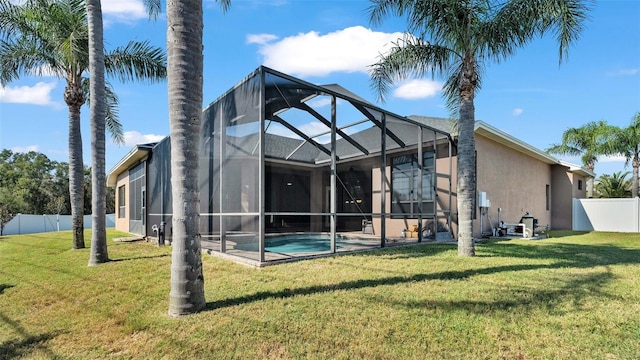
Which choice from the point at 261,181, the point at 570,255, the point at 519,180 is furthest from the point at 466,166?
the point at 519,180

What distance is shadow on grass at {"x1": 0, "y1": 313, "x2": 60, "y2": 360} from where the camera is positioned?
3305 millimetres

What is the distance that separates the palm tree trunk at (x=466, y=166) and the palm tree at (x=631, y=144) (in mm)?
18334

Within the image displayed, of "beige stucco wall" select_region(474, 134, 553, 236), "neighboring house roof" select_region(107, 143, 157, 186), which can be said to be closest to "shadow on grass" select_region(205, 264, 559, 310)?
"beige stucco wall" select_region(474, 134, 553, 236)

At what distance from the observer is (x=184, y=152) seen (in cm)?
409

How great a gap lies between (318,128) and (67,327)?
8017mm

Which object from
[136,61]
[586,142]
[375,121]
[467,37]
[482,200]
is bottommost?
[482,200]

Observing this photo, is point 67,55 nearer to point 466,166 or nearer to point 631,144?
point 466,166

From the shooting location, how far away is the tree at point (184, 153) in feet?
13.3

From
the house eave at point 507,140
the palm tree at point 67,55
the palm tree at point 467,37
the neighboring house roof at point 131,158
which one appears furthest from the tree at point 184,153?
the neighboring house roof at point 131,158

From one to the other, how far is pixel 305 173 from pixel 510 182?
27.7 feet

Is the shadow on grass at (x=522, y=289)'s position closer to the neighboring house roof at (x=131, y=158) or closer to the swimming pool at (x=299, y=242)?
the swimming pool at (x=299, y=242)

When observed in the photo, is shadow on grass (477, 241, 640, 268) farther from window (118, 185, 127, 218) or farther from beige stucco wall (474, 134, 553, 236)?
window (118, 185, 127, 218)

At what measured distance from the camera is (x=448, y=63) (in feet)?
28.0

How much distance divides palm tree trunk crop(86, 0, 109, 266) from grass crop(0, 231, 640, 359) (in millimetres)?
1337
